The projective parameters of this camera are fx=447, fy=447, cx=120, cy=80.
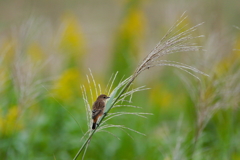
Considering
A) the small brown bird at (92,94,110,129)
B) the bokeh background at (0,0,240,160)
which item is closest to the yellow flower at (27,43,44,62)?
the bokeh background at (0,0,240,160)

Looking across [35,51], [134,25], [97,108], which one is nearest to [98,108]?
[97,108]

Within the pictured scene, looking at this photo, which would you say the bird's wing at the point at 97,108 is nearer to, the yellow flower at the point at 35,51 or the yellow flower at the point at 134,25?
the yellow flower at the point at 35,51

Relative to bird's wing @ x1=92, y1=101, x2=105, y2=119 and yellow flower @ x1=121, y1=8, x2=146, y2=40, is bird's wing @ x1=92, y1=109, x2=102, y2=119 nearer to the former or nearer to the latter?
bird's wing @ x1=92, y1=101, x2=105, y2=119

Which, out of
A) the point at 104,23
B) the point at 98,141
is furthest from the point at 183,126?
the point at 104,23

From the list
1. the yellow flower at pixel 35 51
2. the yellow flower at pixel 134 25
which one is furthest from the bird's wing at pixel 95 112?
the yellow flower at pixel 134 25

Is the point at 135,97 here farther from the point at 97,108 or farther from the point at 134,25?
the point at 97,108

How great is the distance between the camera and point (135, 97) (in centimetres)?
A: 572

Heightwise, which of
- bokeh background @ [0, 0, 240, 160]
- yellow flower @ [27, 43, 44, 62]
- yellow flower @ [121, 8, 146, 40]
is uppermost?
yellow flower @ [121, 8, 146, 40]

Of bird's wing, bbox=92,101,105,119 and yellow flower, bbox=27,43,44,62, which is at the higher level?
yellow flower, bbox=27,43,44,62

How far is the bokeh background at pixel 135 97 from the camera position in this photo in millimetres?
2914

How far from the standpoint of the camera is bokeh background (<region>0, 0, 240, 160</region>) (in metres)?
2.91

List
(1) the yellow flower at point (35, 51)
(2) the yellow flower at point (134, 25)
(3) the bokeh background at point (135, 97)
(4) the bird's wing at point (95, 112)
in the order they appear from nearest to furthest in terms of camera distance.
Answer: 1. (4) the bird's wing at point (95, 112)
2. (3) the bokeh background at point (135, 97)
3. (1) the yellow flower at point (35, 51)
4. (2) the yellow flower at point (134, 25)

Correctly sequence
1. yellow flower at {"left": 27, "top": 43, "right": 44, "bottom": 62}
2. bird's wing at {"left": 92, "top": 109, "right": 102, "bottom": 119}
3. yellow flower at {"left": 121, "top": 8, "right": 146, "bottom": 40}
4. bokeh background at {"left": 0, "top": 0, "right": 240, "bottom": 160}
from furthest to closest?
1. yellow flower at {"left": 121, "top": 8, "right": 146, "bottom": 40}
2. yellow flower at {"left": 27, "top": 43, "right": 44, "bottom": 62}
3. bokeh background at {"left": 0, "top": 0, "right": 240, "bottom": 160}
4. bird's wing at {"left": 92, "top": 109, "right": 102, "bottom": 119}

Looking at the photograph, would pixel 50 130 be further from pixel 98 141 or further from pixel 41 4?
pixel 41 4
